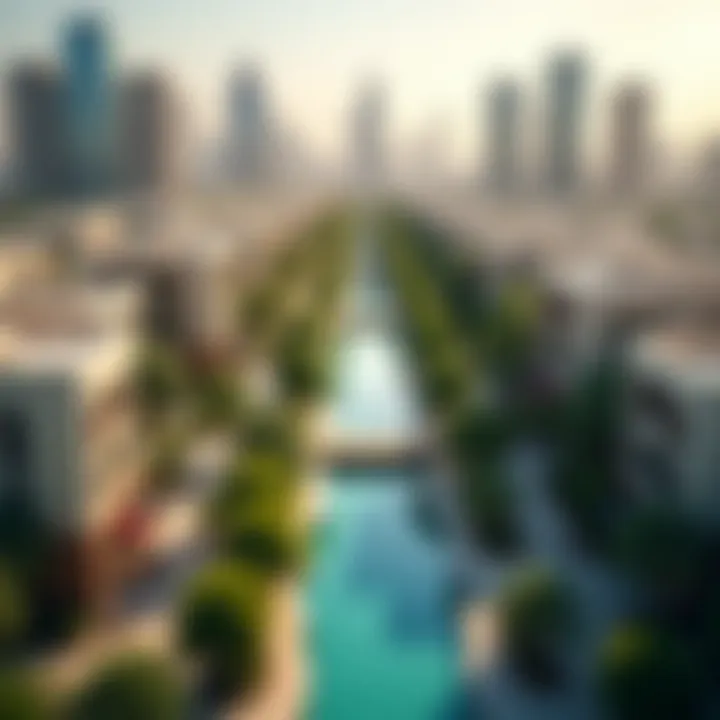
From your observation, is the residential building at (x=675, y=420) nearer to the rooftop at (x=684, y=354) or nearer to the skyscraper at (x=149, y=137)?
the rooftop at (x=684, y=354)

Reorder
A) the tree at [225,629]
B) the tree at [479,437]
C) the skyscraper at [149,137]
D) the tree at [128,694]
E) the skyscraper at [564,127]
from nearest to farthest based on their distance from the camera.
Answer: the tree at [128,694]
the tree at [225,629]
the tree at [479,437]
the skyscraper at [149,137]
the skyscraper at [564,127]

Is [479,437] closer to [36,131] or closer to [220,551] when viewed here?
[220,551]

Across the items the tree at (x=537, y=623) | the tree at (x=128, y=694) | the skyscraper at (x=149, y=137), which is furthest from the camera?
the skyscraper at (x=149, y=137)

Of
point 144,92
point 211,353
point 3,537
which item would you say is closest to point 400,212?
point 144,92

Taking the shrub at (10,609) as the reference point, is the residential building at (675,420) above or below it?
above

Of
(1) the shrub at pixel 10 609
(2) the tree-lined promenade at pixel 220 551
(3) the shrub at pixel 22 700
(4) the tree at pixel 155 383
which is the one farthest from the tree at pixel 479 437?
(3) the shrub at pixel 22 700

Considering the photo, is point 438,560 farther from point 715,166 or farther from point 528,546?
point 715,166

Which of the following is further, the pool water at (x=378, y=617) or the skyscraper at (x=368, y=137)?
the skyscraper at (x=368, y=137)
